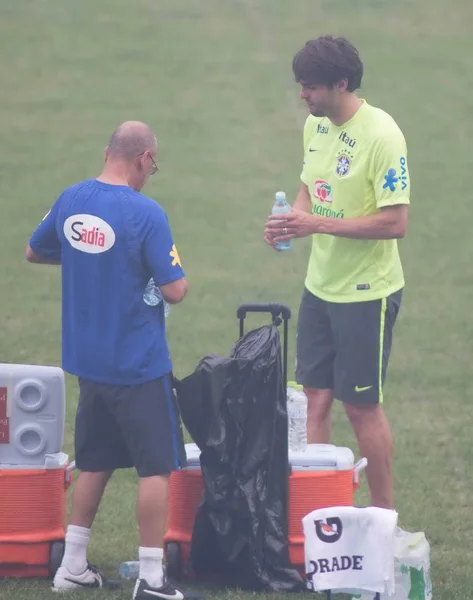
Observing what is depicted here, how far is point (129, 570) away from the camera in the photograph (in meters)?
5.29

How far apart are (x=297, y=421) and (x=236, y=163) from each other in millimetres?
9912

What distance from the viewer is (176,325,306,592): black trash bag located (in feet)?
16.7

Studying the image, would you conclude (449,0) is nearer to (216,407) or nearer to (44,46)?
(44,46)

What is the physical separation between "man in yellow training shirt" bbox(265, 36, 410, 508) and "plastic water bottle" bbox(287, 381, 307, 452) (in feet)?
0.77

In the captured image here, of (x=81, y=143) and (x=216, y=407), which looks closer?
(x=216, y=407)

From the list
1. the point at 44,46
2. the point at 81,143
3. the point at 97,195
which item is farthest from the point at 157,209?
the point at 44,46

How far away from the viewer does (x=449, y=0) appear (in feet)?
71.8

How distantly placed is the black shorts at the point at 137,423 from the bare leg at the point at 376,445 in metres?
0.87

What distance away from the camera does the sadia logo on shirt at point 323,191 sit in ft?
18.0

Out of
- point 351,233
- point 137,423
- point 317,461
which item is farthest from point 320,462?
point 351,233

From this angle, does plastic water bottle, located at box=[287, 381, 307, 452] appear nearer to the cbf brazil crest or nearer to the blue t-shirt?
the blue t-shirt

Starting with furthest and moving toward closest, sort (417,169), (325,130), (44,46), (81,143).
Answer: (44,46) < (81,143) < (417,169) < (325,130)

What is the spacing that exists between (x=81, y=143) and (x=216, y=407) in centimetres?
1086

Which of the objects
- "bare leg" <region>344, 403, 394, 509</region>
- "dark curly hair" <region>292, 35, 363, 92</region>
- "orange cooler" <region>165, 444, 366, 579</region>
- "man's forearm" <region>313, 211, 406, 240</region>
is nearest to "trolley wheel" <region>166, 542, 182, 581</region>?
"orange cooler" <region>165, 444, 366, 579</region>
